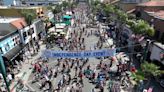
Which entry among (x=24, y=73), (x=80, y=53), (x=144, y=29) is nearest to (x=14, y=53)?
(x=24, y=73)

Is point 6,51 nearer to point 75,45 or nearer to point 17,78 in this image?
point 17,78

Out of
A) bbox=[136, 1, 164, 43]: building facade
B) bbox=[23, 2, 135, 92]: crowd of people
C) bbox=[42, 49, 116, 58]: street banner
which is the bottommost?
bbox=[23, 2, 135, 92]: crowd of people

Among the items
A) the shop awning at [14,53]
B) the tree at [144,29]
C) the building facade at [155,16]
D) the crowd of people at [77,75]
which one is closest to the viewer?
the crowd of people at [77,75]

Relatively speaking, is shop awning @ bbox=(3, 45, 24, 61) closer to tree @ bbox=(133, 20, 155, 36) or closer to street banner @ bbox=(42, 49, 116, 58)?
street banner @ bbox=(42, 49, 116, 58)

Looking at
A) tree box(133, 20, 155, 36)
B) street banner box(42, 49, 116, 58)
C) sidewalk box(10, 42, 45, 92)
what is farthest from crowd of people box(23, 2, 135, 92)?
tree box(133, 20, 155, 36)

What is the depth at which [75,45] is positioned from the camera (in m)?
41.6

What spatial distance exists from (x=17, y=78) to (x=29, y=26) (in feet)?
55.2

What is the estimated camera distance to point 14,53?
115 ft

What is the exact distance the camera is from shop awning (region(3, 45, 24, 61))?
3304 cm

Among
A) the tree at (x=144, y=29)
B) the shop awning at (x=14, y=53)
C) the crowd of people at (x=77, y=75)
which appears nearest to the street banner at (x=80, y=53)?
the crowd of people at (x=77, y=75)

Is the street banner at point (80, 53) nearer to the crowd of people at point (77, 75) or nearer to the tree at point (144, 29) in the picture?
the crowd of people at point (77, 75)

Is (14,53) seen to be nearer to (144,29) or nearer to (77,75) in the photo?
(77,75)

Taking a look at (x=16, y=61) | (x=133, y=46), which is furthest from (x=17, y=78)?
(x=133, y=46)

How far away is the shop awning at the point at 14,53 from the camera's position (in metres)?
33.0
